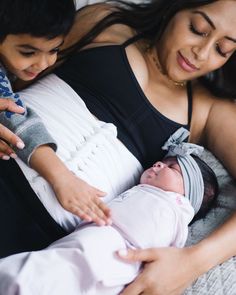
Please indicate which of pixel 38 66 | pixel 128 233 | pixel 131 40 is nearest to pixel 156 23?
pixel 131 40

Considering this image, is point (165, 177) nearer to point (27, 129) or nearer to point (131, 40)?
point (27, 129)

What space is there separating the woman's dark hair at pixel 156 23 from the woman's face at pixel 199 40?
0.08 m

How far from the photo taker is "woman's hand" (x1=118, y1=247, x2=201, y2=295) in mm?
1019

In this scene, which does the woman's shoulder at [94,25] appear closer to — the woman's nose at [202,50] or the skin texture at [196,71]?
the skin texture at [196,71]

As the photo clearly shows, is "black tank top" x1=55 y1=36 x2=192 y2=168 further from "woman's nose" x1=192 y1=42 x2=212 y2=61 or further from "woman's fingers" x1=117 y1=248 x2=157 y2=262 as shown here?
"woman's fingers" x1=117 y1=248 x2=157 y2=262

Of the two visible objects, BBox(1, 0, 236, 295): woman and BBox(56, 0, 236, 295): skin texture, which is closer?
BBox(56, 0, 236, 295): skin texture

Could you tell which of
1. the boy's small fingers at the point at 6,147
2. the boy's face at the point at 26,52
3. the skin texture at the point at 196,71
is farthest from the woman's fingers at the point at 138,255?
the boy's face at the point at 26,52

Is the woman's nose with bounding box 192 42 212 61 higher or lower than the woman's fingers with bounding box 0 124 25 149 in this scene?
higher

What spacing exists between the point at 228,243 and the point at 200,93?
557 mm

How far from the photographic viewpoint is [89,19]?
4.87 ft

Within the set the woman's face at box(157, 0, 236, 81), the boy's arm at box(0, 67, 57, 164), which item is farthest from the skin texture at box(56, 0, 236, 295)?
the boy's arm at box(0, 67, 57, 164)

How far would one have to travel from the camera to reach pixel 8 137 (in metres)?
1.05

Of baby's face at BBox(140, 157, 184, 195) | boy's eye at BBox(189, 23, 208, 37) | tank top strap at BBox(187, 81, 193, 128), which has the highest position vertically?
boy's eye at BBox(189, 23, 208, 37)

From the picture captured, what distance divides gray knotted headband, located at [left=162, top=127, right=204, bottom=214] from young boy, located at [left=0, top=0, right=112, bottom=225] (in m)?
0.27
